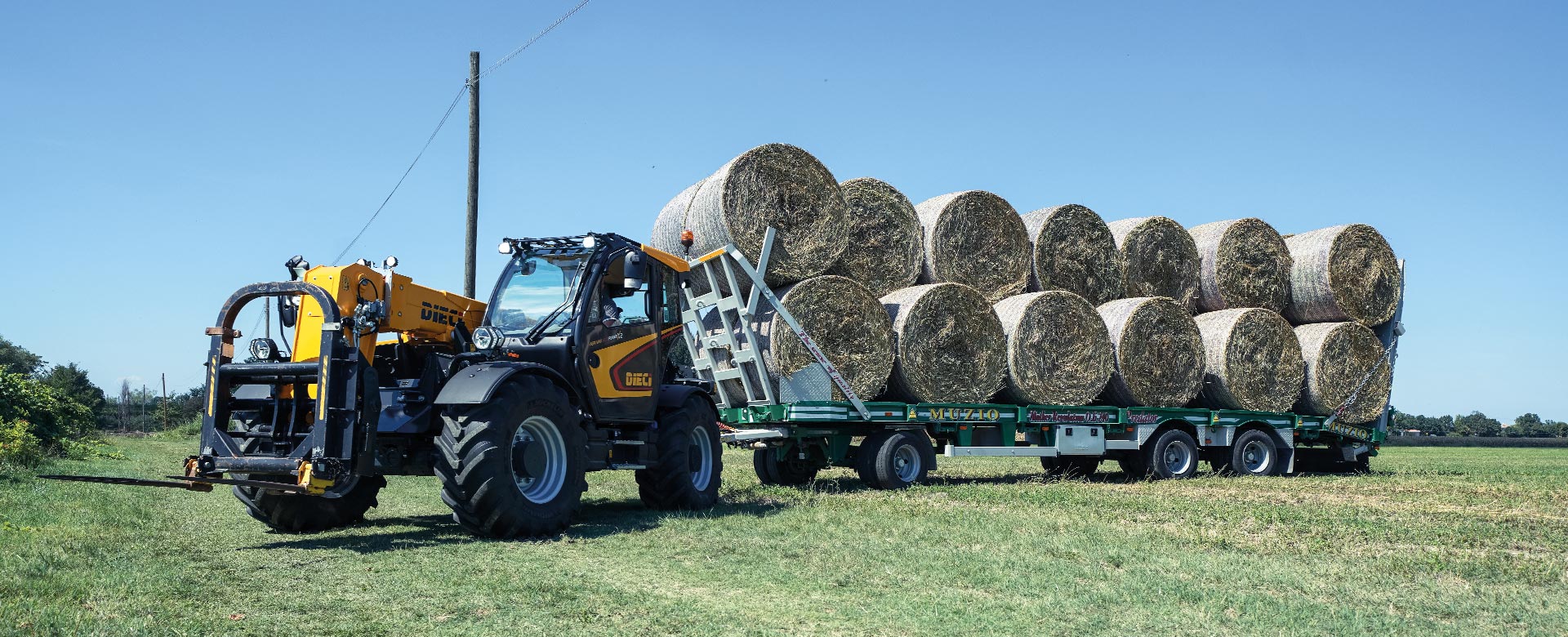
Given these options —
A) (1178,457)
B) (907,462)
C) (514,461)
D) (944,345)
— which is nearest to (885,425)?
(907,462)

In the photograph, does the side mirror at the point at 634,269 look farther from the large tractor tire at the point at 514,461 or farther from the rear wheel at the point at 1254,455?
the rear wheel at the point at 1254,455

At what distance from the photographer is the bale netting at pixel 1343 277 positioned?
54.4 feet

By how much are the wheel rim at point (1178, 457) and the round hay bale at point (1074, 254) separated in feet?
7.18

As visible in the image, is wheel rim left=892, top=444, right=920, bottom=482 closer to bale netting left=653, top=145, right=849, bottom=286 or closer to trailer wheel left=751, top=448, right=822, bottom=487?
trailer wheel left=751, top=448, right=822, bottom=487

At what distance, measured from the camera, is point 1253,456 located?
16.5 m

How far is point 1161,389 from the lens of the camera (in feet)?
49.5

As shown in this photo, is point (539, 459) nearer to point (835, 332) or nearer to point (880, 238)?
point (835, 332)

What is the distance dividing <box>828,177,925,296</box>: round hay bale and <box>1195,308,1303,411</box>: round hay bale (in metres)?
4.84

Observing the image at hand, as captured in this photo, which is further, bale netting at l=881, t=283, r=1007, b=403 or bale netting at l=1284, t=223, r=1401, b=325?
bale netting at l=1284, t=223, r=1401, b=325

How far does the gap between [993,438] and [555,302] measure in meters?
6.20

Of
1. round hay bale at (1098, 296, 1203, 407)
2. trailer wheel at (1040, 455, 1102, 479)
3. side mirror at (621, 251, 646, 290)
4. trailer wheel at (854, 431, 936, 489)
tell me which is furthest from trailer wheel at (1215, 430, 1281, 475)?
side mirror at (621, 251, 646, 290)

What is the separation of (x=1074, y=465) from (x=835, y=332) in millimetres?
5774

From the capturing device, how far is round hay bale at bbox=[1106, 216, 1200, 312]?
1528 cm

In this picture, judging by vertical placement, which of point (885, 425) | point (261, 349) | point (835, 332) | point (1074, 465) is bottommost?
point (1074, 465)
